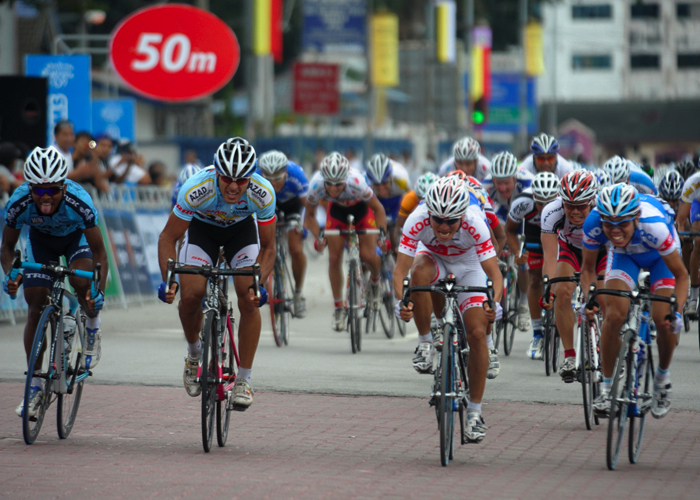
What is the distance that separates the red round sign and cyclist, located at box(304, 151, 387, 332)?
5460 millimetres

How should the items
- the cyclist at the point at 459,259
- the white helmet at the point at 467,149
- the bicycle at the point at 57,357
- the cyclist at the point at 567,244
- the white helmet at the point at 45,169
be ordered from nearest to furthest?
1. the cyclist at the point at 459,259
2. the bicycle at the point at 57,357
3. the white helmet at the point at 45,169
4. the cyclist at the point at 567,244
5. the white helmet at the point at 467,149

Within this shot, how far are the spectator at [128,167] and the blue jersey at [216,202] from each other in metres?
10.3

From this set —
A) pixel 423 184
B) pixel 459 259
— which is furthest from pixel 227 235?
pixel 423 184

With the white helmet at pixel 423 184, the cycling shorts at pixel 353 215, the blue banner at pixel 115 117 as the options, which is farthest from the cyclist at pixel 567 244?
the blue banner at pixel 115 117

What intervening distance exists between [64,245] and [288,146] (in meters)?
26.6

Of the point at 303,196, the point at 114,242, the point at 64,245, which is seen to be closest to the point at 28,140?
the point at 114,242

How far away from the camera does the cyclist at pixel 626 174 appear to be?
416 inches

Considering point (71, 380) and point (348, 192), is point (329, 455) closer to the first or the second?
point (71, 380)

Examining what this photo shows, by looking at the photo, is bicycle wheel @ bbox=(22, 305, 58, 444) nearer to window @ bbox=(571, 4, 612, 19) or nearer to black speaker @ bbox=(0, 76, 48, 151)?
black speaker @ bbox=(0, 76, 48, 151)

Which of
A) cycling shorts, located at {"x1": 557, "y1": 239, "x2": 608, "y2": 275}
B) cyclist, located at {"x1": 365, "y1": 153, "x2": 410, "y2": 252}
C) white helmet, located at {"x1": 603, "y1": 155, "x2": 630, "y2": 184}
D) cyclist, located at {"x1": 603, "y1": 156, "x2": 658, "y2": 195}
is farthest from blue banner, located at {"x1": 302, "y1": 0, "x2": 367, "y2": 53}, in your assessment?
cycling shorts, located at {"x1": 557, "y1": 239, "x2": 608, "y2": 275}

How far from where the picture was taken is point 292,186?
1366 centimetres

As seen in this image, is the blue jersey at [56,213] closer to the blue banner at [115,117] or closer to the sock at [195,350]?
the sock at [195,350]

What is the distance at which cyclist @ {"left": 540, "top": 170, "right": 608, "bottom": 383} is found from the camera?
908cm

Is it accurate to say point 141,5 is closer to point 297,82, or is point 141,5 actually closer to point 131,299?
point 297,82
